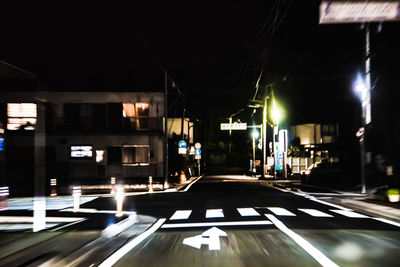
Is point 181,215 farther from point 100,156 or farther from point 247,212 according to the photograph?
point 100,156

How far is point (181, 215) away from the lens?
47.6 ft

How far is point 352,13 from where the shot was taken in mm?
9969

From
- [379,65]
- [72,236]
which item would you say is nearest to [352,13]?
[72,236]

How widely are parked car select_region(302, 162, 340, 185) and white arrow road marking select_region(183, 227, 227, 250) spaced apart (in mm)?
23063

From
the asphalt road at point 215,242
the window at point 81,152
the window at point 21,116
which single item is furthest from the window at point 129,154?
the asphalt road at point 215,242

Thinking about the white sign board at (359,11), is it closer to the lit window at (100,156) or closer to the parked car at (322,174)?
the parked car at (322,174)

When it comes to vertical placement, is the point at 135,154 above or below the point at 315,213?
above

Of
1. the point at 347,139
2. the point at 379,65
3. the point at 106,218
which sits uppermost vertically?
the point at 379,65

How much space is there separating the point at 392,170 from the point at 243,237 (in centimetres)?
1360

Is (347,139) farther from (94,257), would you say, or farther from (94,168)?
(94,257)

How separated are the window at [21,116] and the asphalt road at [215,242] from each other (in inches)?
1094

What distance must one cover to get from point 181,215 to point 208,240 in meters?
5.16

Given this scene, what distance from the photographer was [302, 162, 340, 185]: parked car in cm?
3194

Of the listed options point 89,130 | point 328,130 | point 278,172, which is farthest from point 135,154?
point 328,130
